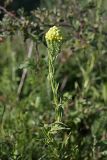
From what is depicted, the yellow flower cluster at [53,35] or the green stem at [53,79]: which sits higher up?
the yellow flower cluster at [53,35]

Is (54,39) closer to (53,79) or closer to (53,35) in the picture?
(53,35)

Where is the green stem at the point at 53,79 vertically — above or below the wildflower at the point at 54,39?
below

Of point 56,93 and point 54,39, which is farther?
point 56,93

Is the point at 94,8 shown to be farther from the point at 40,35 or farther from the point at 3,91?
the point at 3,91

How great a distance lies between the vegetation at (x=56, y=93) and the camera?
2279 mm

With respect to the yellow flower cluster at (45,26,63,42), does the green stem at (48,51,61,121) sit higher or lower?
lower

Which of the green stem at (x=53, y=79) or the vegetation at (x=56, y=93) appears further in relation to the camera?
the vegetation at (x=56, y=93)

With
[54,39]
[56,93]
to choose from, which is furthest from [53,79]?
[54,39]

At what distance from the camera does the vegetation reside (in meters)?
2.28

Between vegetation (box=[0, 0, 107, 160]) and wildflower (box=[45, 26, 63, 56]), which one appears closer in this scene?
wildflower (box=[45, 26, 63, 56])

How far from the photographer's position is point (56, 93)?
2.10 m

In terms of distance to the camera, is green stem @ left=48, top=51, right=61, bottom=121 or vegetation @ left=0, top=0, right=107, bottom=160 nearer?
green stem @ left=48, top=51, right=61, bottom=121

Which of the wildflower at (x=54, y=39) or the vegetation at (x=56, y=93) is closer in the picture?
the wildflower at (x=54, y=39)

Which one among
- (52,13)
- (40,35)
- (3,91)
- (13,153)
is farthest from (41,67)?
(3,91)
